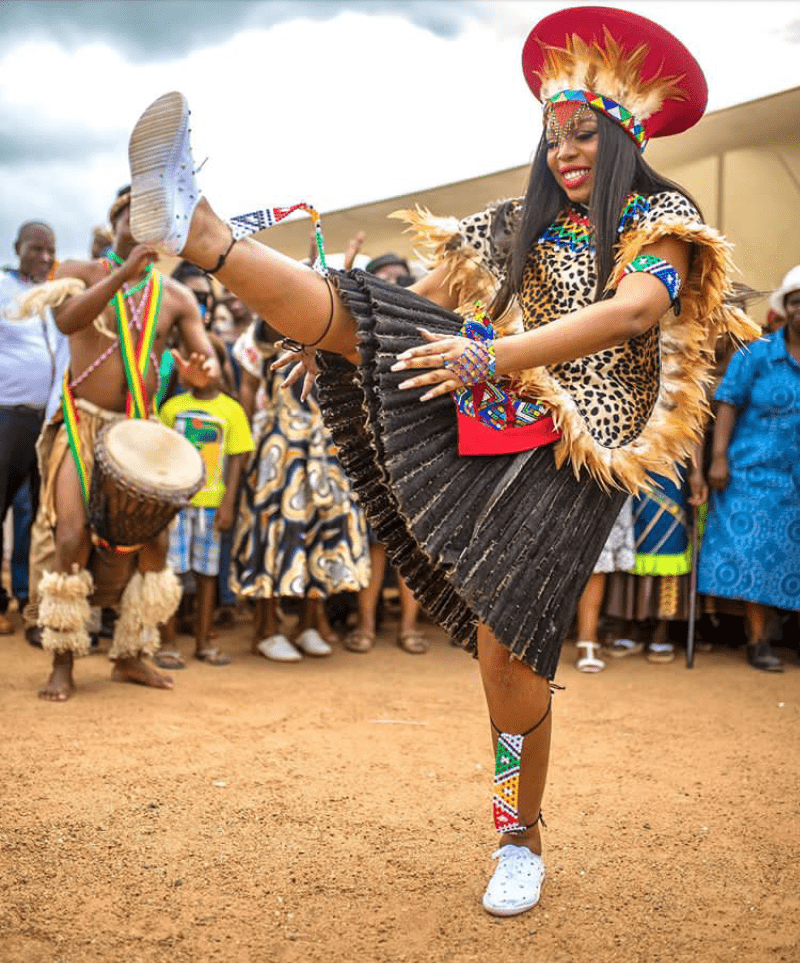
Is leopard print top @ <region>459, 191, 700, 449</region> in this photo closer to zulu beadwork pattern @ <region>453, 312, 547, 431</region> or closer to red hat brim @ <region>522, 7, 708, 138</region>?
zulu beadwork pattern @ <region>453, 312, 547, 431</region>

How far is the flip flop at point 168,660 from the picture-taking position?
5.41 meters

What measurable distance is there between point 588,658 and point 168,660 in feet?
7.57

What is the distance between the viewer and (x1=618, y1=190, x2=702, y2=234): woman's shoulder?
241 centimetres

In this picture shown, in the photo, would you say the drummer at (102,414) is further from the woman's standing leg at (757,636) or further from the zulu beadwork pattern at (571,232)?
the woman's standing leg at (757,636)

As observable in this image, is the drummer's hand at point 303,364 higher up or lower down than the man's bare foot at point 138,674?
higher up

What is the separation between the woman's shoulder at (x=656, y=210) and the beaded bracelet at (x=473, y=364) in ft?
1.76

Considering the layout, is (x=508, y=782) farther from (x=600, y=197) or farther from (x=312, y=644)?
(x=312, y=644)

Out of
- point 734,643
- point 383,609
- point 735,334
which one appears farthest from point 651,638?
point 735,334

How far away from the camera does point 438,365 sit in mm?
2178

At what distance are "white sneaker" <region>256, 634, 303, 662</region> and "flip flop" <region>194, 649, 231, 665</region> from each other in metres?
0.23

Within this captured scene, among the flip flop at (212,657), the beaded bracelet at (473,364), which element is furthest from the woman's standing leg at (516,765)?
the flip flop at (212,657)

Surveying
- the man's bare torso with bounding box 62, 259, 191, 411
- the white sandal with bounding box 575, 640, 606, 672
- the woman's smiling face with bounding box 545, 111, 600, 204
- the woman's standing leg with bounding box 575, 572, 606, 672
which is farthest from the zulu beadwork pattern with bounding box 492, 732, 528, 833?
the woman's standing leg with bounding box 575, 572, 606, 672

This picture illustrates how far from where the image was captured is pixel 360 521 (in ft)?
19.7

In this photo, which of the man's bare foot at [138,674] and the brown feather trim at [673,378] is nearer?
the brown feather trim at [673,378]
